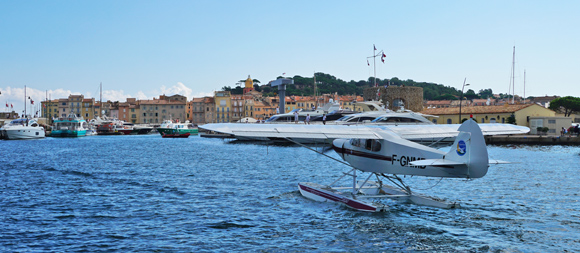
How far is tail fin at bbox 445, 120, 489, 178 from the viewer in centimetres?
1395

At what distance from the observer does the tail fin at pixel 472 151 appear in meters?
14.0

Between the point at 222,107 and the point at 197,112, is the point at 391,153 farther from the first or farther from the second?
the point at 197,112

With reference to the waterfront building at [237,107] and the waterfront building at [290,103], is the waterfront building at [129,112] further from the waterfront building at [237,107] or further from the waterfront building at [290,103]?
the waterfront building at [290,103]

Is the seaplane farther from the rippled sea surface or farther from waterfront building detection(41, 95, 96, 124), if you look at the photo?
waterfront building detection(41, 95, 96, 124)

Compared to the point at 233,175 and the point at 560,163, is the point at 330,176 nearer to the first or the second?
the point at 233,175

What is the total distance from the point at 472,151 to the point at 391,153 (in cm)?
288

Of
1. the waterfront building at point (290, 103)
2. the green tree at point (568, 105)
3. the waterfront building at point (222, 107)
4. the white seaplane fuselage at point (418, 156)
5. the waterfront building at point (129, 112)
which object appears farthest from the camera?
the waterfront building at point (129, 112)

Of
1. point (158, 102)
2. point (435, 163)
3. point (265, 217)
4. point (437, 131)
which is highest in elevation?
point (158, 102)

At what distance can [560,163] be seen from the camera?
35.3m

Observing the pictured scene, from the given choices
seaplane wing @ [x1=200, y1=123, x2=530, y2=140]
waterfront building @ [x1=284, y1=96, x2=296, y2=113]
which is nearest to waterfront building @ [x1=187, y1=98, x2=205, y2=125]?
waterfront building @ [x1=284, y1=96, x2=296, y2=113]

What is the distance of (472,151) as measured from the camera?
14.1 meters

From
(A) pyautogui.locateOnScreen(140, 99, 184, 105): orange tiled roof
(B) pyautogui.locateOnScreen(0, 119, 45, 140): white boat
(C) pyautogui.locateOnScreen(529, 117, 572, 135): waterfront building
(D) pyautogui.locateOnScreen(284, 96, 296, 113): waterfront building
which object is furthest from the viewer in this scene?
(A) pyautogui.locateOnScreen(140, 99, 184, 105): orange tiled roof

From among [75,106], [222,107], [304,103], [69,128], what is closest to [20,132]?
[69,128]

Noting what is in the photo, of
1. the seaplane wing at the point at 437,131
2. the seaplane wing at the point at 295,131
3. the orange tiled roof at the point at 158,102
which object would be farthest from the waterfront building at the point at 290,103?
the seaplane wing at the point at 295,131
